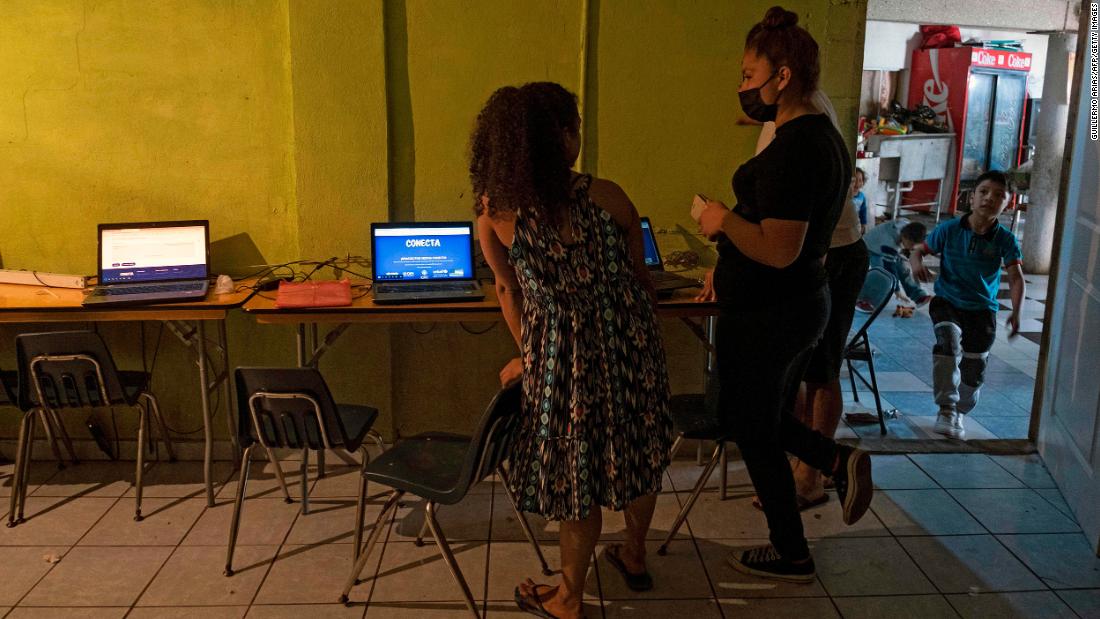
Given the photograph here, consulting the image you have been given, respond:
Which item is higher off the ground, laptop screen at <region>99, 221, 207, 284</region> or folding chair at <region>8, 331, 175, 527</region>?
laptop screen at <region>99, 221, 207, 284</region>

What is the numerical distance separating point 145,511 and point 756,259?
7.86ft

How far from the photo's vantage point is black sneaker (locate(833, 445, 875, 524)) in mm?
2652

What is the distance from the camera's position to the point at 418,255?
347 cm

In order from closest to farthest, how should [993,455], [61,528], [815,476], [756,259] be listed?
1. [756,259]
2. [61,528]
3. [815,476]
4. [993,455]

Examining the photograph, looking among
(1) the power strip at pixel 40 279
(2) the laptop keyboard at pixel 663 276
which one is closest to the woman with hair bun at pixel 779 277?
(2) the laptop keyboard at pixel 663 276

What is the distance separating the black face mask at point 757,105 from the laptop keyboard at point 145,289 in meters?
2.08

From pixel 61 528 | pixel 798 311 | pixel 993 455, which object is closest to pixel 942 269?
pixel 993 455

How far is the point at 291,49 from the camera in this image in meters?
3.43

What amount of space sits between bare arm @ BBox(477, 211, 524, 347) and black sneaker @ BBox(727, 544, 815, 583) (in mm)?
1094

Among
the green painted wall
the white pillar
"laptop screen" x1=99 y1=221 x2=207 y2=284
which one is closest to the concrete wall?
the white pillar

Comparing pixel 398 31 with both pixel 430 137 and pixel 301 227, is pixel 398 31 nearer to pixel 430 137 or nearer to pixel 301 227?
pixel 430 137

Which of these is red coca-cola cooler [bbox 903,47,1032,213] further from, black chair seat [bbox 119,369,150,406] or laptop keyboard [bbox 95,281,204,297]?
black chair seat [bbox 119,369,150,406]

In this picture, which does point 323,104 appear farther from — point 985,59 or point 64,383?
point 985,59

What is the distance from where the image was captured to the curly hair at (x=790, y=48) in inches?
95.8
